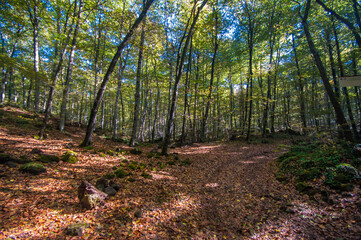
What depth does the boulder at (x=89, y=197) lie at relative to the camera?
3326 mm

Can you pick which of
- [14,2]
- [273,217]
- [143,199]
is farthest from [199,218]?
[14,2]

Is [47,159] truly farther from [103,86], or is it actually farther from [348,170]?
[348,170]

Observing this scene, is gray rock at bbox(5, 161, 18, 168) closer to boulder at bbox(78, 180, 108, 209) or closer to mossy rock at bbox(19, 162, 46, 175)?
mossy rock at bbox(19, 162, 46, 175)

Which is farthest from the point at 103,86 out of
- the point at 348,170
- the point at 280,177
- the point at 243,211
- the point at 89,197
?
the point at 348,170

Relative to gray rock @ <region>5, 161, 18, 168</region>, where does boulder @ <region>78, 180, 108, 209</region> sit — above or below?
below

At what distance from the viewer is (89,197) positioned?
11.1ft

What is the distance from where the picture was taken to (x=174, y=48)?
14.4m

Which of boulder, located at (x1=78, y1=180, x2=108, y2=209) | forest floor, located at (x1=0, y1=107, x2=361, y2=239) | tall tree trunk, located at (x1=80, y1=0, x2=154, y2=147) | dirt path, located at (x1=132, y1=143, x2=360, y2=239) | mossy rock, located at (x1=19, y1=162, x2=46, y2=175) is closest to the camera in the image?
forest floor, located at (x1=0, y1=107, x2=361, y2=239)

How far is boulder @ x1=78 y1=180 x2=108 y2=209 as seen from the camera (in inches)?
131

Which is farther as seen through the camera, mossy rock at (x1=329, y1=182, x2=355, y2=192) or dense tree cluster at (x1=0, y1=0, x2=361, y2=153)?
dense tree cluster at (x1=0, y1=0, x2=361, y2=153)

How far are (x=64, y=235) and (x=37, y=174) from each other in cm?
291

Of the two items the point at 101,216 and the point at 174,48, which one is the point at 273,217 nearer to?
the point at 101,216

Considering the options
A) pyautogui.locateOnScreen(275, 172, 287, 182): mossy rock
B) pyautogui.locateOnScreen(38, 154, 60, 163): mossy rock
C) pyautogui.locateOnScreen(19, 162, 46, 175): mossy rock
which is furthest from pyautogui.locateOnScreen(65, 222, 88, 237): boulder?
pyautogui.locateOnScreen(275, 172, 287, 182): mossy rock

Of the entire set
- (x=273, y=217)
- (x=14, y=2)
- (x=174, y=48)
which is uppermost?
(x=174, y=48)
